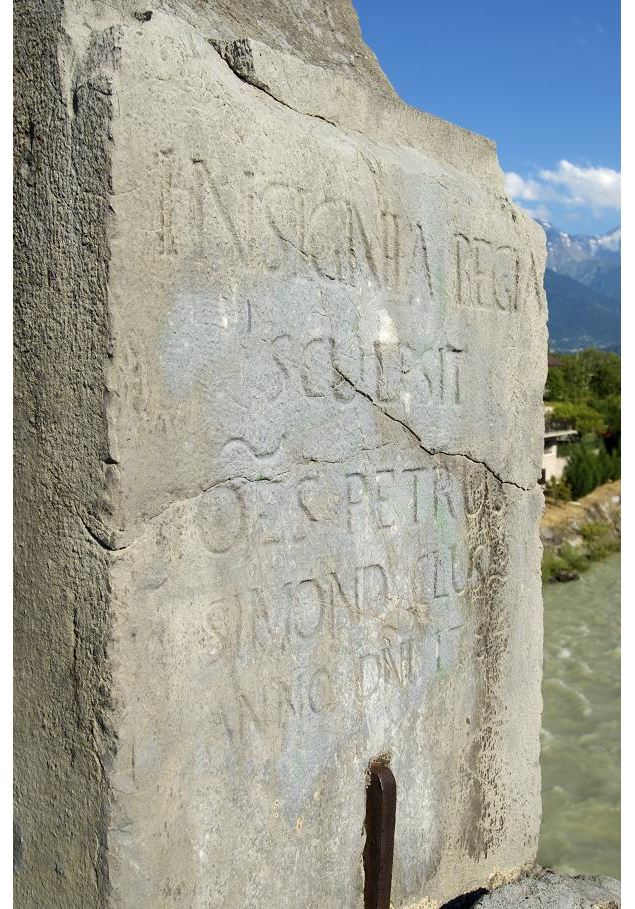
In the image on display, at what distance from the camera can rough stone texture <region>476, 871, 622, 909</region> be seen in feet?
5.57

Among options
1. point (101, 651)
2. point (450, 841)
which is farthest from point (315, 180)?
point (450, 841)

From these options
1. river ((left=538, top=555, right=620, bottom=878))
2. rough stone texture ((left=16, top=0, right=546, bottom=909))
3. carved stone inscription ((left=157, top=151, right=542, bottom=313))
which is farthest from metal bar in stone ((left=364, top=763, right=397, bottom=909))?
river ((left=538, top=555, right=620, bottom=878))

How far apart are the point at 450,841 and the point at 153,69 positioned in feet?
5.54

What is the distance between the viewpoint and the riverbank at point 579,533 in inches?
358

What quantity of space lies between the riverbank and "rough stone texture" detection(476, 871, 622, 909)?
22.4 feet

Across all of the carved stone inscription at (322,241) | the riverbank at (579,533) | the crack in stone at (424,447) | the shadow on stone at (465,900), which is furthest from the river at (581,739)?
the carved stone inscription at (322,241)

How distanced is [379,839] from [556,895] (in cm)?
44

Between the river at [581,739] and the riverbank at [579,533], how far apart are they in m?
1.25

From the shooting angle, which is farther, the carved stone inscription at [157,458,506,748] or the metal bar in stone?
the metal bar in stone

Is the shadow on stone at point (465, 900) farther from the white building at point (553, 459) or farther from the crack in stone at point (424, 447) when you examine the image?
the white building at point (553, 459)

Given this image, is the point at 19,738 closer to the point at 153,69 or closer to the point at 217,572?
the point at 217,572

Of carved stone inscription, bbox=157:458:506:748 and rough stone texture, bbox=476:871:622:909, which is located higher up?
carved stone inscription, bbox=157:458:506:748

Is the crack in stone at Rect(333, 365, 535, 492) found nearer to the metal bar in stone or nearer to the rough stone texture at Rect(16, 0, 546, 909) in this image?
the rough stone texture at Rect(16, 0, 546, 909)

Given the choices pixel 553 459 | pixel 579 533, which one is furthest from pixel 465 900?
pixel 553 459
